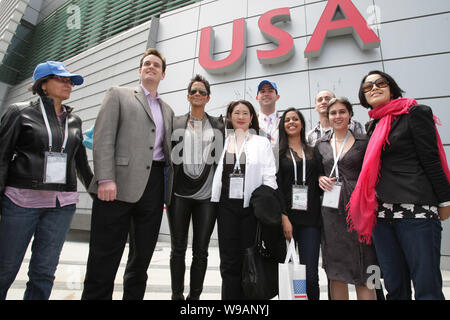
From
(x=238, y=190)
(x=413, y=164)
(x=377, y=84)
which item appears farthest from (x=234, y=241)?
(x=377, y=84)

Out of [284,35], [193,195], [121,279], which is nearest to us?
[193,195]

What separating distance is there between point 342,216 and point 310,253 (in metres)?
0.40

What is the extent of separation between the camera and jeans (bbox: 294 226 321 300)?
5.84ft

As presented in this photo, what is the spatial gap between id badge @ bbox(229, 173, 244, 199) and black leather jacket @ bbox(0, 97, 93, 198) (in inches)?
49.6

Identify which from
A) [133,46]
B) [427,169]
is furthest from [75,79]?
[133,46]

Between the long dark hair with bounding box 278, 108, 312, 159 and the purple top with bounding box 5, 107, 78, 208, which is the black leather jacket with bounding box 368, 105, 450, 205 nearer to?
the long dark hair with bounding box 278, 108, 312, 159

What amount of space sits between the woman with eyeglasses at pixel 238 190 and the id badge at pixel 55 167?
114cm

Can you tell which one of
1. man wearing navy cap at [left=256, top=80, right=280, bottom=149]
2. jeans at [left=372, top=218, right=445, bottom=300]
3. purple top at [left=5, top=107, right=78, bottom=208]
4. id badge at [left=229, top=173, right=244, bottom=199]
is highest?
man wearing navy cap at [left=256, top=80, right=280, bottom=149]

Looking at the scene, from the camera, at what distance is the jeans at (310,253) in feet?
5.84

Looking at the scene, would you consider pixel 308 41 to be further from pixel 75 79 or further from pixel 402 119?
pixel 75 79

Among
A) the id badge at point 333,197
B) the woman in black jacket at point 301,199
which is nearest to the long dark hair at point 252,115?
the woman in black jacket at point 301,199

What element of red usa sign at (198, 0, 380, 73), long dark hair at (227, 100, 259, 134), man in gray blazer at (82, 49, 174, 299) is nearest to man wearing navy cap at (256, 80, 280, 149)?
long dark hair at (227, 100, 259, 134)

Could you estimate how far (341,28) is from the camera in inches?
186

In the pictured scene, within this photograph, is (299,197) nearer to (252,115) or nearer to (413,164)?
(413,164)
